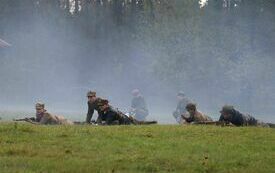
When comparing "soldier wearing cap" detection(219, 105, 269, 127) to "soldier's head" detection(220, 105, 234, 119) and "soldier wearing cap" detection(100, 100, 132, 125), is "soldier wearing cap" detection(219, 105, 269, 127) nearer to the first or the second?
"soldier's head" detection(220, 105, 234, 119)

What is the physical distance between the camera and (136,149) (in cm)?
1178

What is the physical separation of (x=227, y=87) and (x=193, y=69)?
9.58 feet

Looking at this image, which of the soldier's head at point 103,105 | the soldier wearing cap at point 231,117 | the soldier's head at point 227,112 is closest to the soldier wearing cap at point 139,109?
the soldier's head at point 103,105

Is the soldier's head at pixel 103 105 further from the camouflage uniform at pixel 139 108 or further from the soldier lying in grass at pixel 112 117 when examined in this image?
the camouflage uniform at pixel 139 108

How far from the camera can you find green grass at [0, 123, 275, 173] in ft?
32.3

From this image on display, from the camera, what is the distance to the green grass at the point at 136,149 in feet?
32.3

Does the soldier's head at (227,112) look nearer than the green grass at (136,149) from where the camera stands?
No

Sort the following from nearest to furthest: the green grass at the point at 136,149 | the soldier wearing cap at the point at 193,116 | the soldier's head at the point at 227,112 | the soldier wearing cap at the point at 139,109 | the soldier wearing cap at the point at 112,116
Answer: the green grass at the point at 136,149 < the soldier's head at the point at 227,112 < the soldier wearing cap at the point at 112,116 < the soldier wearing cap at the point at 193,116 < the soldier wearing cap at the point at 139,109

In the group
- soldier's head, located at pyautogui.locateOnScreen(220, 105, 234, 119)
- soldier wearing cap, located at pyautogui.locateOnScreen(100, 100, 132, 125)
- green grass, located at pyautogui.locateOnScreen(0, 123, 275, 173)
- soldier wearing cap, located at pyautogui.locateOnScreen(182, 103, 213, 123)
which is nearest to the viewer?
green grass, located at pyautogui.locateOnScreen(0, 123, 275, 173)

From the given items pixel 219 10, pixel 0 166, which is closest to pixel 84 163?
pixel 0 166

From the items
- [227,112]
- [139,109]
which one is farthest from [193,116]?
[139,109]

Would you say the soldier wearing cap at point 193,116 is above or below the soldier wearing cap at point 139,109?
below

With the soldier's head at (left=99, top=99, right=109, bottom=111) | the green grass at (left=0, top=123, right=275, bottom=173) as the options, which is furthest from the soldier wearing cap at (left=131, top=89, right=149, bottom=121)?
the green grass at (left=0, top=123, right=275, bottom=173)

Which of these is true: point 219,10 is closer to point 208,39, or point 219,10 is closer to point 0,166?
point 208,39
